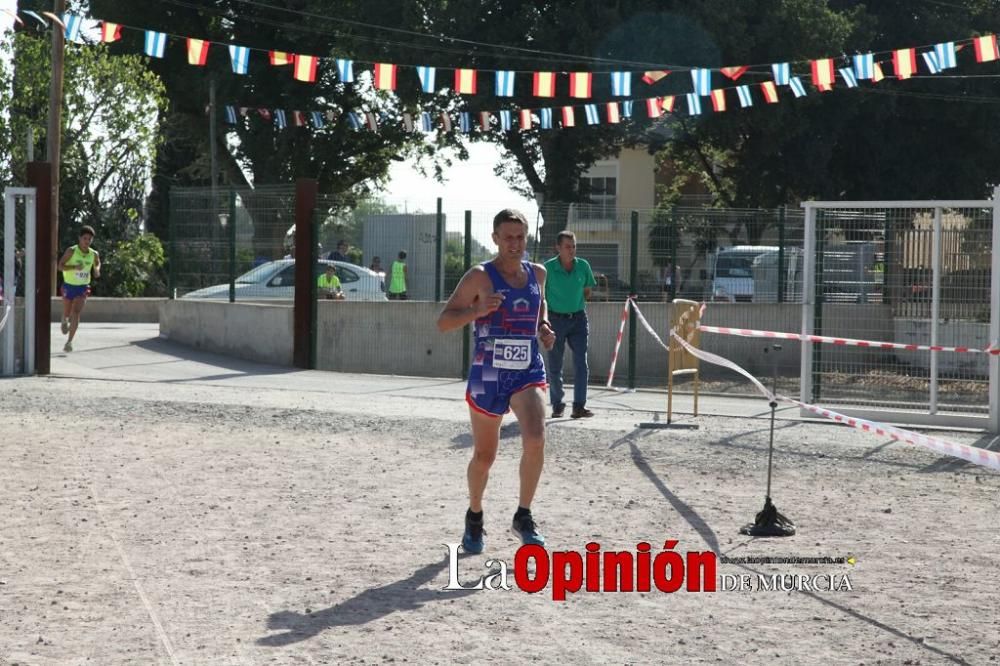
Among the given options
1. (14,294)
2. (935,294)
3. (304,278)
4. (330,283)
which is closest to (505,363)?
(935,294)

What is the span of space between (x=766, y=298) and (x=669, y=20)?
15383 mm

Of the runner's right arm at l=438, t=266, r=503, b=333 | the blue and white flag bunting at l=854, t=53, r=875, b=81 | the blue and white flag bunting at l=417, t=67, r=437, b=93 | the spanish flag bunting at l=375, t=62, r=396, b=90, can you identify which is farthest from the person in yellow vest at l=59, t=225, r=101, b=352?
the runner's right arm at l=438, t=266, r=503, b=333

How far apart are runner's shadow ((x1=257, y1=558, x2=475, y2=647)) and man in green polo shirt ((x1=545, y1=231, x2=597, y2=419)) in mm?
6304

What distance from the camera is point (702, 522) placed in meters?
8.27

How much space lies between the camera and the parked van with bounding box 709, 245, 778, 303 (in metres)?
20.5

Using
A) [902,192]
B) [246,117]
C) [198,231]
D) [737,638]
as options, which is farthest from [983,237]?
[246,117]

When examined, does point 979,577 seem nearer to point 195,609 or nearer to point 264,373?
point 195,609

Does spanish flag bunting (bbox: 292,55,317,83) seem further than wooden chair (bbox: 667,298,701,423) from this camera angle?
Yes

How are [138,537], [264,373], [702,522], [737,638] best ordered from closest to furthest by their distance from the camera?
[737,638], [138,537], [702,522], [264,373]

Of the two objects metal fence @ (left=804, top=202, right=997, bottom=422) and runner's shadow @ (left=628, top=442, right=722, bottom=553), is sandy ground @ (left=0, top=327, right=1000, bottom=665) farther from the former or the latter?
metal fence @ (left=804, top=202, right=997, bottom=422)

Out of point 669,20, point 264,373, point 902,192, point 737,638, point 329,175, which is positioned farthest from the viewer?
point 329,175

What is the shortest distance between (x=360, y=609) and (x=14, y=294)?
11943mm

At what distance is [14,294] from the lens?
16688 mm

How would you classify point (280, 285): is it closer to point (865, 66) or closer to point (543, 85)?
point (543, 85)
